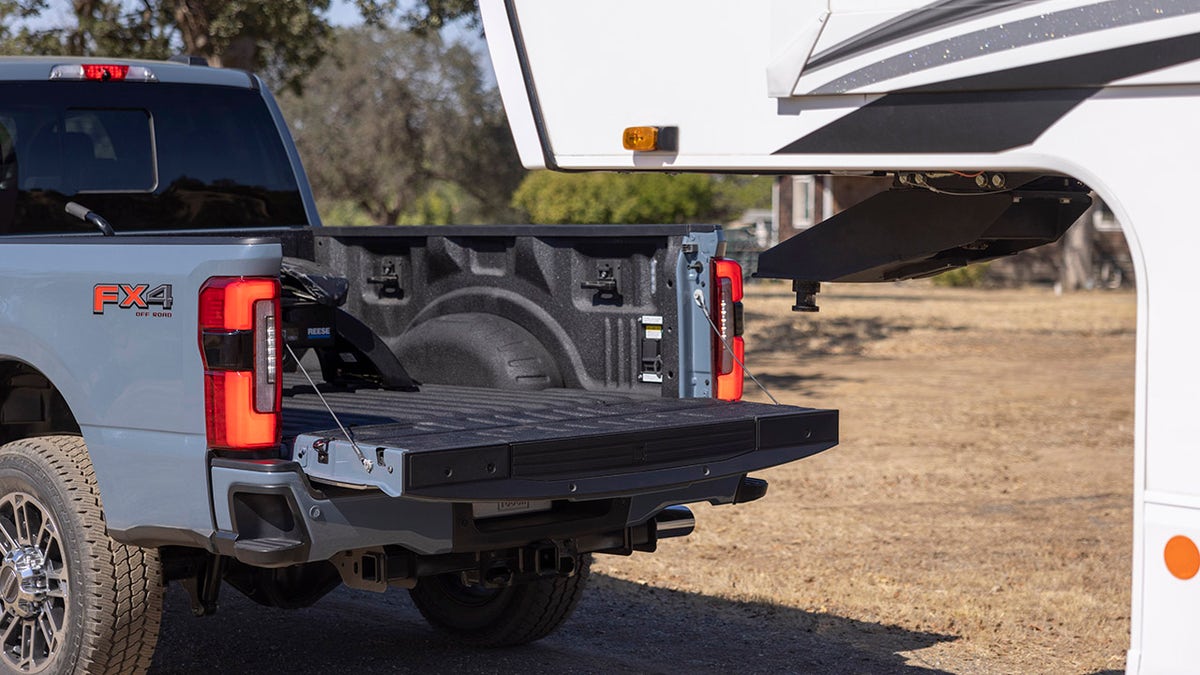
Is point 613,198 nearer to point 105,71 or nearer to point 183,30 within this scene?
point 183,30

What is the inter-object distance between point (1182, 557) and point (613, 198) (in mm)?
36716

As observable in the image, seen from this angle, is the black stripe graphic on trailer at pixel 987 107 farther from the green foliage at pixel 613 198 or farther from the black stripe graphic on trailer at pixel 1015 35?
the green foliage at pixel 613 198

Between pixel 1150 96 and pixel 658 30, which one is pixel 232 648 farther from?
pixel 1150 96

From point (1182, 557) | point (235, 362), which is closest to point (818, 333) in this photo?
point (235, 362)

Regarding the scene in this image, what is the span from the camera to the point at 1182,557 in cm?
362

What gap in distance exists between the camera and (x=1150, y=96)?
11.9ft

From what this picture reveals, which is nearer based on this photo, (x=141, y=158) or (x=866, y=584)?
(x=141, y=158)

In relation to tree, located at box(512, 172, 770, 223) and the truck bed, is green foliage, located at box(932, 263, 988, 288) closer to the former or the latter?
tree, located at box(512, 172, 770, 223)

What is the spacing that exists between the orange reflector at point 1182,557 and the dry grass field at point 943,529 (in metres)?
2.72

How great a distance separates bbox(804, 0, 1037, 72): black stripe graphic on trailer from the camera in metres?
3.93

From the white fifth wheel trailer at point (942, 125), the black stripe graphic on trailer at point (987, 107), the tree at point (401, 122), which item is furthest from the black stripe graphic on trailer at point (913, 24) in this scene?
the tree at point (401, 122)

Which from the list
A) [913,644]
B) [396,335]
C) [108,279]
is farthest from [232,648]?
[913,644]

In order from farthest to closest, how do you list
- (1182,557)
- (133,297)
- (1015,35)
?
1. (133,297)
2. (1015,35)
3. (1182,557)

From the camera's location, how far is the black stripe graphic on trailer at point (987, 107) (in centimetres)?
369
